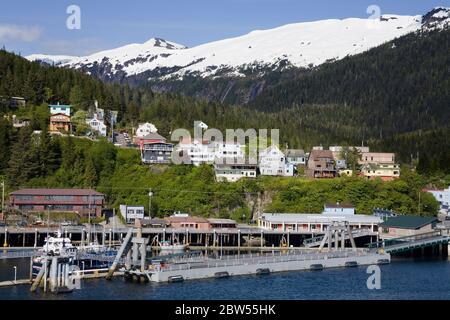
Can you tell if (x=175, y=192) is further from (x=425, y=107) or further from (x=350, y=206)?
(x=425, y=107)

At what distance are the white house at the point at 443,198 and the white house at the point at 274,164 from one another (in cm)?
1562

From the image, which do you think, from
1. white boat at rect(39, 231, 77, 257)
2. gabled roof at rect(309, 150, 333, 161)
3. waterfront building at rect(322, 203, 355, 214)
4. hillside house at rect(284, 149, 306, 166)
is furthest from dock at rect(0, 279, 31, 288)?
hillside house at rect(284, 149, 306, 166)

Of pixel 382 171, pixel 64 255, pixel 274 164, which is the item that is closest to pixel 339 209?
pixel 274 164

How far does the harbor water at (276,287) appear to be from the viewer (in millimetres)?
37062

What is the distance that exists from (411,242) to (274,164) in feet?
86.3

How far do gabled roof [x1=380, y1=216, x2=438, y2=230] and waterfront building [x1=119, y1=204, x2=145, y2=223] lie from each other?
860 inches

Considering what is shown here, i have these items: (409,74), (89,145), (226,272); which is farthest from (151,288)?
(409,74)

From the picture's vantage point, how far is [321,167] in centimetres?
8381

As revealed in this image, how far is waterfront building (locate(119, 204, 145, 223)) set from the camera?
68863 mm

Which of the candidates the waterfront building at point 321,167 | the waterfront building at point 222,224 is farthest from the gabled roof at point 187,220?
the waterfront building at point 321,167

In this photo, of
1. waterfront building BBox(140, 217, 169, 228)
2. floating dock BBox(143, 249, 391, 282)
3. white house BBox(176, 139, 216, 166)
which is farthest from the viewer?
white house BBox(176, 139, 216, 166)

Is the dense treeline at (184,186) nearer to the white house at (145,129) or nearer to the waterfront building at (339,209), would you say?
the waterfront building at (339,209)

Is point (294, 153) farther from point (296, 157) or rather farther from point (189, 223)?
point (189, 223)

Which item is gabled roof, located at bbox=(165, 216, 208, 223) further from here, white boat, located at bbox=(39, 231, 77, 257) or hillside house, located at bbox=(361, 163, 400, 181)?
hillside house, located at bbox=(361, 163, 400, 181)
